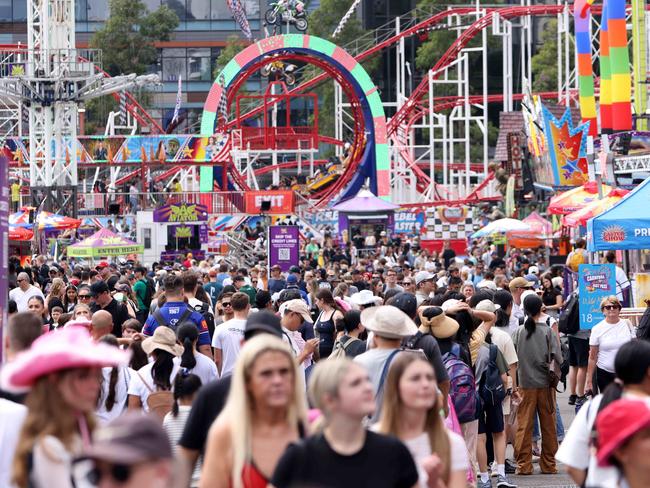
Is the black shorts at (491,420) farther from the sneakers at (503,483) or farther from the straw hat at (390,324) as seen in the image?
the straw hat at (390,324)

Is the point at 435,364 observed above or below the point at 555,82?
below

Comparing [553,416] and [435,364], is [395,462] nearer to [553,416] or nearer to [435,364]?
[435,364]

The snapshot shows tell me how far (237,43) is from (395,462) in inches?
2869

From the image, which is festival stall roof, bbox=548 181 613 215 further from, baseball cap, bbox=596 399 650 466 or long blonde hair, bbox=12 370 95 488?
long blonde hair, bbox=12 370 95 488

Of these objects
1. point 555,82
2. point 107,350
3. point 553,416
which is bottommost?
point 553,416

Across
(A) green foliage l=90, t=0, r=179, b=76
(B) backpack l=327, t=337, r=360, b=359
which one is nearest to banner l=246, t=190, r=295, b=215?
(B) backpack l=327, t=337, r=360, b=359

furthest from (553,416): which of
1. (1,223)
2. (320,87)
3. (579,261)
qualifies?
(320,87)

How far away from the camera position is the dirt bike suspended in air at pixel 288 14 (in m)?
56.0

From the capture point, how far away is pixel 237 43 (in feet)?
253

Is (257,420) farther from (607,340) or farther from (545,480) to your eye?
(607,340)

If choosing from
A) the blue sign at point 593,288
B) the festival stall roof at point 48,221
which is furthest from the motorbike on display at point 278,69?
the blue sign at point 593,288

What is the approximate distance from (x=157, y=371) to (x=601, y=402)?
3471mm

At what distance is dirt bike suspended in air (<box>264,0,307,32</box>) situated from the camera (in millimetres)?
55969

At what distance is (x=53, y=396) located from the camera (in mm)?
4773
